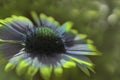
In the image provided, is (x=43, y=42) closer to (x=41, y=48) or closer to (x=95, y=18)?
(x=41, y=48)

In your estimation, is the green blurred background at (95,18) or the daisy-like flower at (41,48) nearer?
the daisy-like flower at (41,48)

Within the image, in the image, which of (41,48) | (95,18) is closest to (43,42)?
(41,48)

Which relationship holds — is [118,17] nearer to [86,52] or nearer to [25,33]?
[86,52]

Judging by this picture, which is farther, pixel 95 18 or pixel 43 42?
pixel 95 18

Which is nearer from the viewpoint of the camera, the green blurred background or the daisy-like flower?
the daisy-like flower
